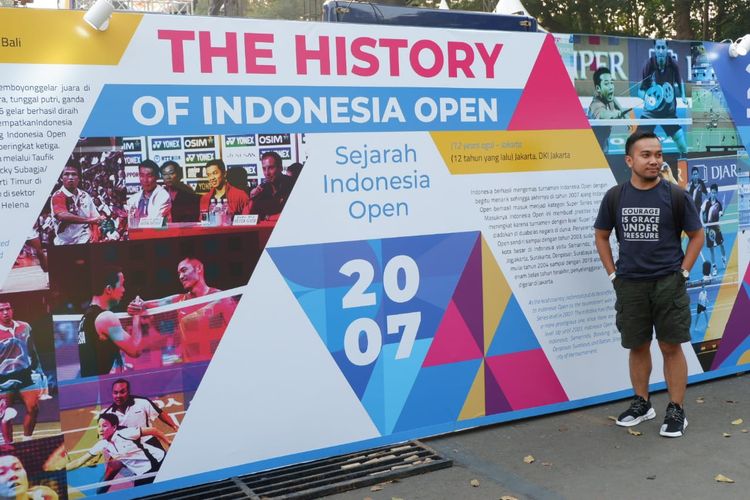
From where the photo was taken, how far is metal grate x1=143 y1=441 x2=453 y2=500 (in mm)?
4426

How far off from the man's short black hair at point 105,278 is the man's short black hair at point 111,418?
65 cm

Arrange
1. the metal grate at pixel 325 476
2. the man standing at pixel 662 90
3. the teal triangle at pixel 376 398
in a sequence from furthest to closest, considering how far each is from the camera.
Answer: the man standing at pixel 662 90, the teal triangle at pixel 376 398, the metal grate at pixel 325 476

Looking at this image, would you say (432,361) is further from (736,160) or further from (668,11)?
(668,11)

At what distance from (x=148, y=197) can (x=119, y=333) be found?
0.75m

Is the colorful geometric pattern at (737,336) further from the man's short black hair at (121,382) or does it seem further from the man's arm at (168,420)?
the man's short black hair at (121,382)

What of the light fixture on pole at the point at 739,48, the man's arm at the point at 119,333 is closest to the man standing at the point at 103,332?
the man's arm at the point at 119,333

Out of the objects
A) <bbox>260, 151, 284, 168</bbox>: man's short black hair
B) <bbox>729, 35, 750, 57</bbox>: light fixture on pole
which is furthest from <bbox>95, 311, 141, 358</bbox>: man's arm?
<bbox>729, 35, 750, 57</bbox>: light fixture on pole

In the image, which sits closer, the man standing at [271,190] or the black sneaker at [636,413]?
the man standing at [271,190]

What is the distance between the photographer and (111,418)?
4254 mm

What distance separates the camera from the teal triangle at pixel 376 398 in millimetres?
4973

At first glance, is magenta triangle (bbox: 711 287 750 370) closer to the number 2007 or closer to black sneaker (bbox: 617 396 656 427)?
black sneaker (bbox: 617 396 656 427)

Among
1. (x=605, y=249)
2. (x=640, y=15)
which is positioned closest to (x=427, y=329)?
(x=605, y=249)

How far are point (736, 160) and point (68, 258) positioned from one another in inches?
205

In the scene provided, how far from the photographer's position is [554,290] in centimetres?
563
